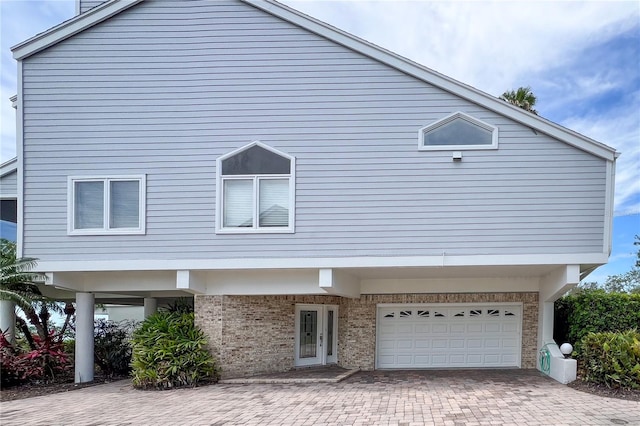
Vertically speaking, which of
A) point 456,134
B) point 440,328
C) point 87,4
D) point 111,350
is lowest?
point 111,350

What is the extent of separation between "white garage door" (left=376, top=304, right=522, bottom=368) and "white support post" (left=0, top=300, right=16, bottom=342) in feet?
31.3

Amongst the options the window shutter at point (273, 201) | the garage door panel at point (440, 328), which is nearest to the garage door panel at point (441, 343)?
the garage door panel at point (440, 328)

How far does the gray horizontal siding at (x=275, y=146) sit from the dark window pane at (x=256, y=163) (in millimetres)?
274

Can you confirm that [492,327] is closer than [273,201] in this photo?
No

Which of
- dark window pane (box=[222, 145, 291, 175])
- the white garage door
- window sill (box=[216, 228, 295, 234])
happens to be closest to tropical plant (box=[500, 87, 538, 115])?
the white garage door

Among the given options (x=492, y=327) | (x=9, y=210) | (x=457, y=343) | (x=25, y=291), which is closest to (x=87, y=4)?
(x=9, y=210)

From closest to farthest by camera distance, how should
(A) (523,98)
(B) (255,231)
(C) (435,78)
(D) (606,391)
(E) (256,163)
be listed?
(D) (606,391), (C) (435,78), (B) (255,231), (E) (256,163), (A) (523,98)

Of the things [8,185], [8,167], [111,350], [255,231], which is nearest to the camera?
[255,231]

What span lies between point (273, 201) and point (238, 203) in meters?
0.75

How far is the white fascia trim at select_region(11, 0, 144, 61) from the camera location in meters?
9.75

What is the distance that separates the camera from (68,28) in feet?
32.3

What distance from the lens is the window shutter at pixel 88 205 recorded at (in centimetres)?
973

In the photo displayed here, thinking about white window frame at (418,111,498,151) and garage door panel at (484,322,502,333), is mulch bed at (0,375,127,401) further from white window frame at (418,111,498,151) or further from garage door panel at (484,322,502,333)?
garage door panel at (484,322,502,333)

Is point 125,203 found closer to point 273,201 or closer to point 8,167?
point 273,201
